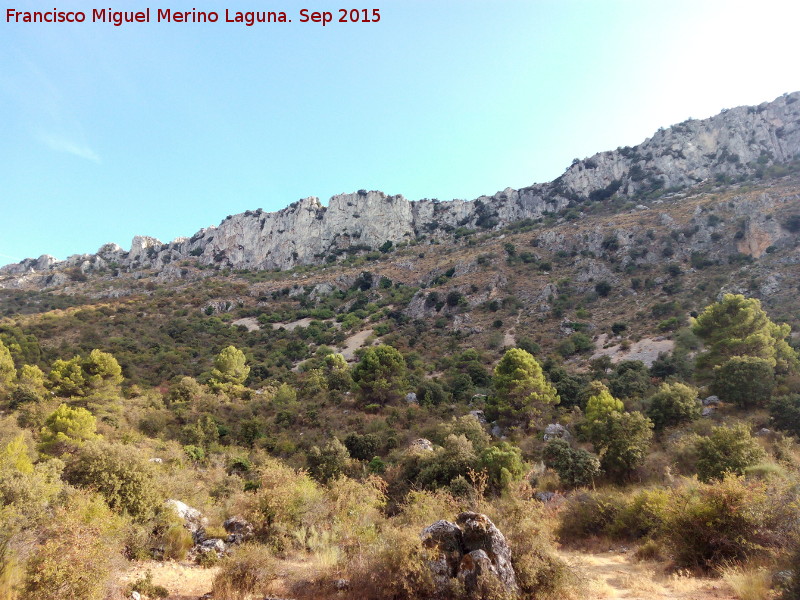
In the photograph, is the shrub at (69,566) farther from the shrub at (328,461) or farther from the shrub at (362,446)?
the shrub at (362,446)

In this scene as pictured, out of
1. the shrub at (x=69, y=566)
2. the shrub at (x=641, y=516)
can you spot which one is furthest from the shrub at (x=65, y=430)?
the shrub at (x=641, y=516)

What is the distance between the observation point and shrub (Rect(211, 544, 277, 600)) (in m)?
7.73

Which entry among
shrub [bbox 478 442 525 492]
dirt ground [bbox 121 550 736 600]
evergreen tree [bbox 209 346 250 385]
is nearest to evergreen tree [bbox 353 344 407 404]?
evergreen tree [bbox 209 346 250 385]

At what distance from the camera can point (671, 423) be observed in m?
20.4

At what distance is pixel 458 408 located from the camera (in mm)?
28625

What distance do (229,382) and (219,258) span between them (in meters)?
67.6

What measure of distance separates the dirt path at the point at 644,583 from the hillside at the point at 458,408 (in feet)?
0.24

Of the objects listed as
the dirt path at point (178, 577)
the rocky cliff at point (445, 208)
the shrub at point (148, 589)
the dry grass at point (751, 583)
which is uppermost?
the rocky cliff at point (445, 208)

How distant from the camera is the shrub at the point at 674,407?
20080mm

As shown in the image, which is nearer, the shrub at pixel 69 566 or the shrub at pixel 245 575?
the shrub at pixel 69 566

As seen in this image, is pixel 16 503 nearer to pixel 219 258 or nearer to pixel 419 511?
pixel 419 511

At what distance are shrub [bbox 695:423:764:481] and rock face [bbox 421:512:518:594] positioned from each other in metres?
9.98

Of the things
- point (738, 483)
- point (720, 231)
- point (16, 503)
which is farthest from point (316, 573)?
point (720, 231)

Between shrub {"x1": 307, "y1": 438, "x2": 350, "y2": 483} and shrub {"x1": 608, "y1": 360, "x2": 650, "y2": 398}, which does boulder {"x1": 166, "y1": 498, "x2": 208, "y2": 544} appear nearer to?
shrub {"x1": 307, "y1": 438, "x2": 350, "y2": 483}
